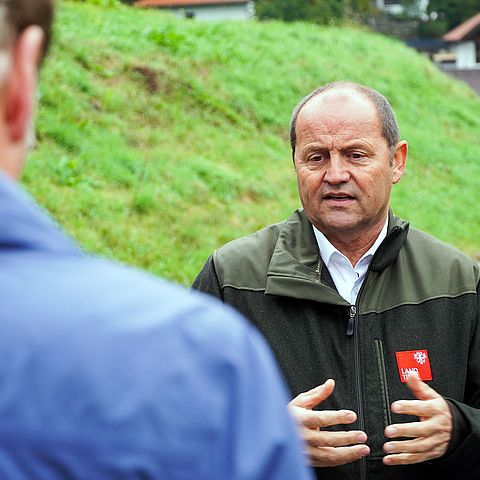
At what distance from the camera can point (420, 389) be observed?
2996mm

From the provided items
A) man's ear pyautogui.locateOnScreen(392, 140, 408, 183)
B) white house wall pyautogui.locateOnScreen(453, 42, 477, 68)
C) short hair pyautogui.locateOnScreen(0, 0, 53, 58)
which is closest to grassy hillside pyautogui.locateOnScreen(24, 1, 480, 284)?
man's ear pyautogui.locateOnScreen(392, 140, 408, 183)

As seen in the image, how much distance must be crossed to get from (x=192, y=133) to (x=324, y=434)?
1228cm

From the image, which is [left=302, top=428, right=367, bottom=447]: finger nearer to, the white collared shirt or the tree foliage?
the white collared shirt

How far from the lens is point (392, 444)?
308cm

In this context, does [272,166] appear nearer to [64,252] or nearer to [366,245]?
[366,245]

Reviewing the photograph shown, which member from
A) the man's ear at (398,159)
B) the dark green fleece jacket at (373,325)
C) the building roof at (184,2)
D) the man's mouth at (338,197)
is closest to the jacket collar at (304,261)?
A: the dark green fleece jacket at (373,325)

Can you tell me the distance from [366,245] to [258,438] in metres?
2.37

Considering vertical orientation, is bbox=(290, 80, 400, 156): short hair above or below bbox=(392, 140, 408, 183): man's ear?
above

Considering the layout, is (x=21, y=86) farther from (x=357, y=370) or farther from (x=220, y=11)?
(x=220, y=11)

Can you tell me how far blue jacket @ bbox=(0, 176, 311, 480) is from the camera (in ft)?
3.86

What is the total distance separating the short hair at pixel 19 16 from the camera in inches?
48.6

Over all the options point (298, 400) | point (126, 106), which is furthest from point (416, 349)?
point (126, 106)

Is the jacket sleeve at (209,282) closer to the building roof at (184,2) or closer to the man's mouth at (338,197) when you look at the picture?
the man's mouth at (338,197)

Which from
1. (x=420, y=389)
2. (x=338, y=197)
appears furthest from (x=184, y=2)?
(x=420, y=389)
